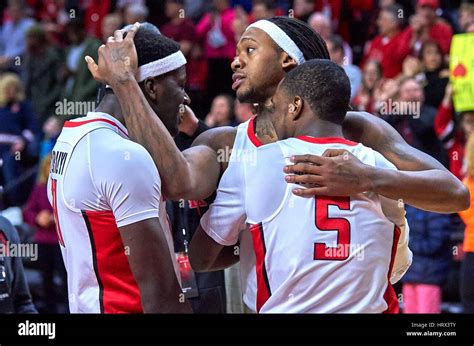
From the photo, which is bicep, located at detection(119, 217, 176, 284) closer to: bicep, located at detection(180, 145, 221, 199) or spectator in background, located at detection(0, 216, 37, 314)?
bicep, located at detection(180, 145, 221, 199)

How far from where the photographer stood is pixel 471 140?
6934 mm

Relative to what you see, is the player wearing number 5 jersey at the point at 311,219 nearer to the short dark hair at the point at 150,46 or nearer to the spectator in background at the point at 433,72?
the short dark hair at the point at 150,46

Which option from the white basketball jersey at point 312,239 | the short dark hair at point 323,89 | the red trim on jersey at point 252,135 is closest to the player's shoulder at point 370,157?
the white basketball jersey at point 312,239

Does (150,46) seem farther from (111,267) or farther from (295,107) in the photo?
(111,267)

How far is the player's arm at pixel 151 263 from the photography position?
332 cm

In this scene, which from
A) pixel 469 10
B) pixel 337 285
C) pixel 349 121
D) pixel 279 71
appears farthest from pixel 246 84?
pixel 469 10

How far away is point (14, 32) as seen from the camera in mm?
11609

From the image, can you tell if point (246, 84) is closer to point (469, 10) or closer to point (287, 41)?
point (287, 41)

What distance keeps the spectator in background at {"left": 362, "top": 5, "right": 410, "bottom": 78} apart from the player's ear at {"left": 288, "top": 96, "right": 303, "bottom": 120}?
598cm

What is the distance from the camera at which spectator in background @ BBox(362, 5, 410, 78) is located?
9.23 metres

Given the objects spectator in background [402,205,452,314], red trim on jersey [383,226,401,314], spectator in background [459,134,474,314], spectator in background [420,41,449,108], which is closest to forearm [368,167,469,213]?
red trim on jersey [383,226,401,314]

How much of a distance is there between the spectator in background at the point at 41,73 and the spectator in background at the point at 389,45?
3496 millimetres

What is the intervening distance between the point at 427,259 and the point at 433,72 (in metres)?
1.91
